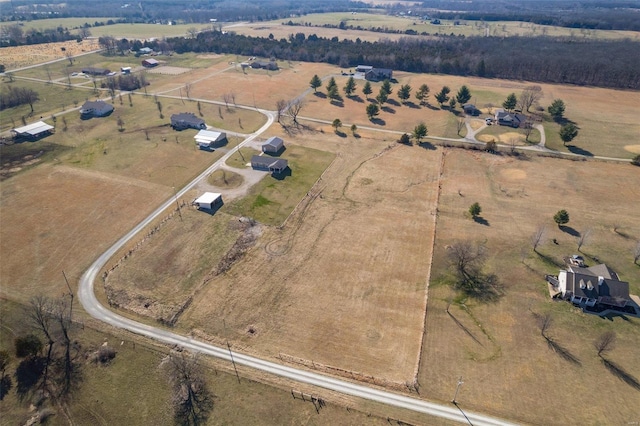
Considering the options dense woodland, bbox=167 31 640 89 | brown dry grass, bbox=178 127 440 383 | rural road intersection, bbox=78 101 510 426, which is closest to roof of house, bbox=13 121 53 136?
rural road intersection, bbox=78 101 510 426

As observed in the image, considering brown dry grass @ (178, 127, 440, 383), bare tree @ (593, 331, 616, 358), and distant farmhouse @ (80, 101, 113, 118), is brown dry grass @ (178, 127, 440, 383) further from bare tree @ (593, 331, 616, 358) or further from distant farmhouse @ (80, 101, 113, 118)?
distant farmhouse @ (80, 101, 113, 118)

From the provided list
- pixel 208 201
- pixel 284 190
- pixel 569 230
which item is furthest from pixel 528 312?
pixel 208 201

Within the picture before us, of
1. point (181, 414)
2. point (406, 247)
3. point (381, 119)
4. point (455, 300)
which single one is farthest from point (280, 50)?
point (181, 414)

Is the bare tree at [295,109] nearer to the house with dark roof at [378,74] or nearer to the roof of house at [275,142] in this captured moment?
the roof of house at [275,142]

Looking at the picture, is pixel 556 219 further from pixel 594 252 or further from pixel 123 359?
pixel 123 359

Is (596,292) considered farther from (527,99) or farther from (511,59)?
(511,59)

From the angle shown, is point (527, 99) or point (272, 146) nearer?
point (272, 146)
